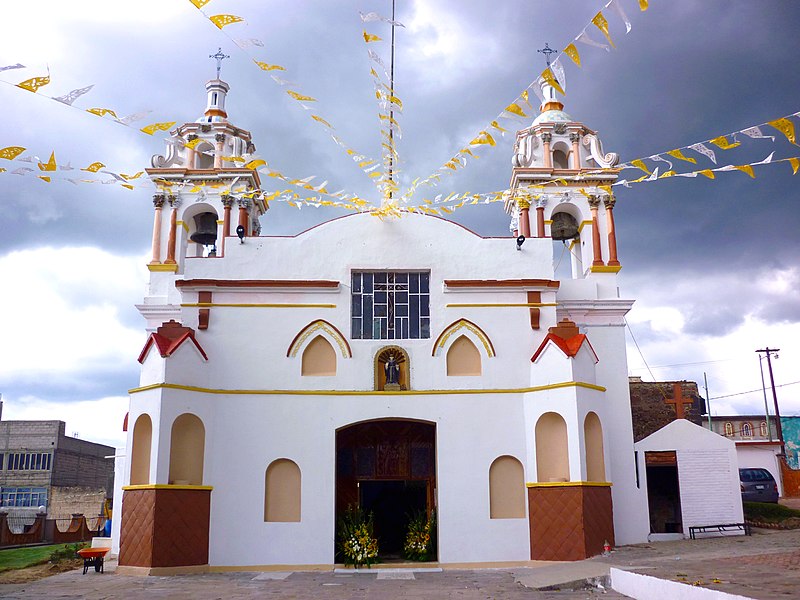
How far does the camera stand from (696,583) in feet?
31.3

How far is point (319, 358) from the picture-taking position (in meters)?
17.8

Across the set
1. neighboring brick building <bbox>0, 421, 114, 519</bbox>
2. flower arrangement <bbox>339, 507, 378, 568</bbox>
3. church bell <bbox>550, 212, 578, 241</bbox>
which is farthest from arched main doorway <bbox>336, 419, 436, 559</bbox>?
neighboring brick building <bbox>0, 421, 114, 519</bbox>

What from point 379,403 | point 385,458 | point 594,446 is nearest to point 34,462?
point 385,458

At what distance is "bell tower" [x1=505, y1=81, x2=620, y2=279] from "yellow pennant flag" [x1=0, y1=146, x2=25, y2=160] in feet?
40.1

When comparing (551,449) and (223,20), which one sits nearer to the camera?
(223,20)

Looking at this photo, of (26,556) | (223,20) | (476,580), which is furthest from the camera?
(26,556)

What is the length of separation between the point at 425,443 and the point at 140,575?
6886mm

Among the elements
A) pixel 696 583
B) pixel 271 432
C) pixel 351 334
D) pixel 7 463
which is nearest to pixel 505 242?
pixel 351 334

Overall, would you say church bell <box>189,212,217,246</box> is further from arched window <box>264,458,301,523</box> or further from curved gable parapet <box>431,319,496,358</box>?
curved gable parapet <box>431,319,496,358</box>

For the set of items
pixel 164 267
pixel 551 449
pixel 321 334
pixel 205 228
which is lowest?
pixel 551 449

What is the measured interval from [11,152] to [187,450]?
25.3 ft

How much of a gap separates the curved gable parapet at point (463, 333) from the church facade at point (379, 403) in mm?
50

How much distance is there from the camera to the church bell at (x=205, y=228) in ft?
74.0

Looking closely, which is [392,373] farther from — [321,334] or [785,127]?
[785,127]
